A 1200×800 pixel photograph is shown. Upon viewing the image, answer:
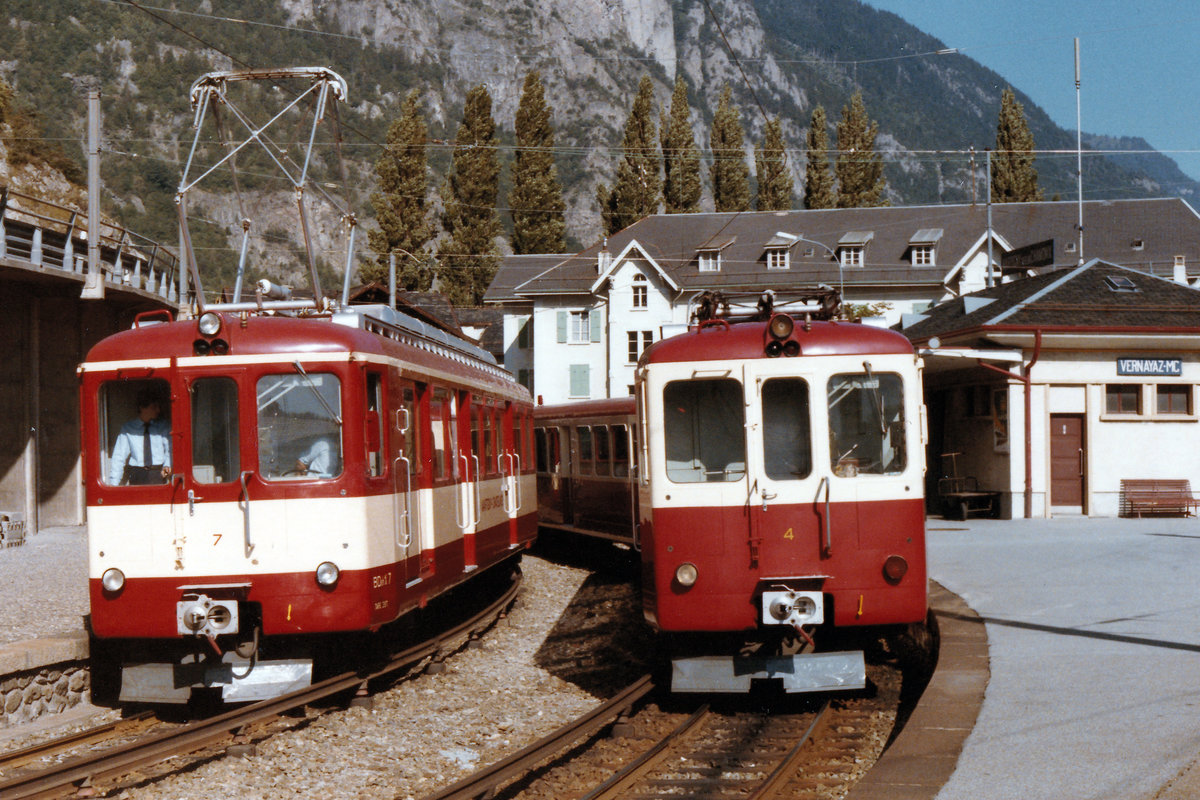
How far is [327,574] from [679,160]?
61149 mm

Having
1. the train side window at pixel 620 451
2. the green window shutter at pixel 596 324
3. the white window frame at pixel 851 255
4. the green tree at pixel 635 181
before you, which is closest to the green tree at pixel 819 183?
the green tree at pixel 635 181

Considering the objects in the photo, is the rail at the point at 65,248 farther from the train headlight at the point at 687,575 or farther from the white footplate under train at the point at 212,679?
the train headlight at the point at 687,575

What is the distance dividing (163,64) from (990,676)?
12690 centimetres

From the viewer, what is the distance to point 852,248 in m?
55.6

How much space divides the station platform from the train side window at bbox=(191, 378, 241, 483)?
209cm

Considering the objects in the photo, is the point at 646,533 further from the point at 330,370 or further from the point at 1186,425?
the point at 1186,425

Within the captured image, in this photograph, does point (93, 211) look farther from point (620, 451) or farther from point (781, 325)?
point (781, 325)

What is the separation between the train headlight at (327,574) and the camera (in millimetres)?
8866

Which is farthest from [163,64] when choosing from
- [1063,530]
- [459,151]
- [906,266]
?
[1063,530]

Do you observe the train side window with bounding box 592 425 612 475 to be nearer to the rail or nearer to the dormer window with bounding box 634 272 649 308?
the rail

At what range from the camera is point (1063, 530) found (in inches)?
766

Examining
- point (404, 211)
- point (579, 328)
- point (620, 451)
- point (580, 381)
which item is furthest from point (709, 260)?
point (620, 451)

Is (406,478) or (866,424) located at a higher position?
(866,424)

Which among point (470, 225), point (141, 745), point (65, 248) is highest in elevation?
point (470, 225)
